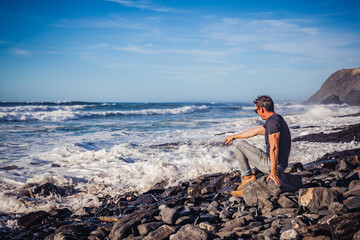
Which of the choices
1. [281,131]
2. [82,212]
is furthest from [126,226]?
[281,131]

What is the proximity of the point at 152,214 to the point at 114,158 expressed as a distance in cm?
496

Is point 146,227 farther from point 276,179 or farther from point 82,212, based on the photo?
point 276,179

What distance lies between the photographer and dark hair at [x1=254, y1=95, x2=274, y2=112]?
3.98 meters

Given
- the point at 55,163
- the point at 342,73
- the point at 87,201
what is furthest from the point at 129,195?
the point at 342,73

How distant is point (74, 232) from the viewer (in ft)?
11.0

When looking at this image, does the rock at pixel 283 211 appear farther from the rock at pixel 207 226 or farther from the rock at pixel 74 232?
the rock at pixel 74 232

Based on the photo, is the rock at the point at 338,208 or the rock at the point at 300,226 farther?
the rock at the point at 338,208

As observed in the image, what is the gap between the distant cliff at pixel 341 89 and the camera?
4617 cm

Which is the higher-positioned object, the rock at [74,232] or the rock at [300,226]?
the rock at [300,226]

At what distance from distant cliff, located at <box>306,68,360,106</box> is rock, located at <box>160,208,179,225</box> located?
48.7 m

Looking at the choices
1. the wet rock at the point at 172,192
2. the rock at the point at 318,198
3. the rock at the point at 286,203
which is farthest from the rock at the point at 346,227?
the wet rock at the point at 172,192

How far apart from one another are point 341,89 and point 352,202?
2184 inches

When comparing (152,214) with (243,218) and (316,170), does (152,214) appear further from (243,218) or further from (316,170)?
(316,170)

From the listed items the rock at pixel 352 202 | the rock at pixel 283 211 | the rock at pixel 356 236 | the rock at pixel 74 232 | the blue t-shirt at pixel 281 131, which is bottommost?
the rock at pixel 74 232
